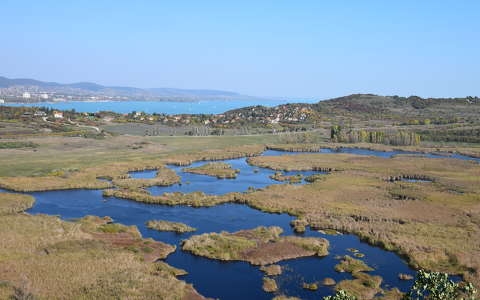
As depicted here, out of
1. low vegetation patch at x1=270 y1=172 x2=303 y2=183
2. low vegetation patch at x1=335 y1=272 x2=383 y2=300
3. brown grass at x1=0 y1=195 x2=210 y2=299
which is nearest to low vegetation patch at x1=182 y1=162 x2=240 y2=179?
low vegetation patch at x1=270 y1=172 x2=303 y2=183

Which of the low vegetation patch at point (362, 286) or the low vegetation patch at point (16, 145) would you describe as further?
the low vegetation patch at point (16, 145)

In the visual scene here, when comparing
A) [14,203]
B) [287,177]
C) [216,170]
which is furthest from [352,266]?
[216,170]

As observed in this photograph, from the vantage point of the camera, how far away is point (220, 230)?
149ft

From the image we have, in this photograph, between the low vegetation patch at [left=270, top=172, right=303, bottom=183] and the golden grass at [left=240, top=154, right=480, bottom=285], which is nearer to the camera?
the golden grass at [left=240, top=154, right=480, bottom=285]

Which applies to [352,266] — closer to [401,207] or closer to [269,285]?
[269,285]

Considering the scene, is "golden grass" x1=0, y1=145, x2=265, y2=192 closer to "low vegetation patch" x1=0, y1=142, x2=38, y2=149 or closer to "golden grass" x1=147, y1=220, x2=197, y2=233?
"golden grass" x1=147, y1=220, x2=197, y2=233

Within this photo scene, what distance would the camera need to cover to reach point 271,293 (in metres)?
31.6

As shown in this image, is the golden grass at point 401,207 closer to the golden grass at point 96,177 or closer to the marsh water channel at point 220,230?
the marsh water channel at point 220,230

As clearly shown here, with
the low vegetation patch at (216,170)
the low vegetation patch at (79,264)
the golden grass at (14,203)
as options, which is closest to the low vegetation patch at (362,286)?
the low vegetation patch at (79,264)

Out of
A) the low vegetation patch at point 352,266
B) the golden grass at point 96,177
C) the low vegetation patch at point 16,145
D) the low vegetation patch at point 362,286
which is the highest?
the low vegetation patch at point 16,145

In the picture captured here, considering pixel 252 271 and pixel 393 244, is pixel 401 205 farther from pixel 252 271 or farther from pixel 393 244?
pixel 252 271

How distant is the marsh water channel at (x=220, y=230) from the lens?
108 ft

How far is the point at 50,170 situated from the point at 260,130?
105 m

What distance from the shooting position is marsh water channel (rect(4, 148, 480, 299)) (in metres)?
33.1
